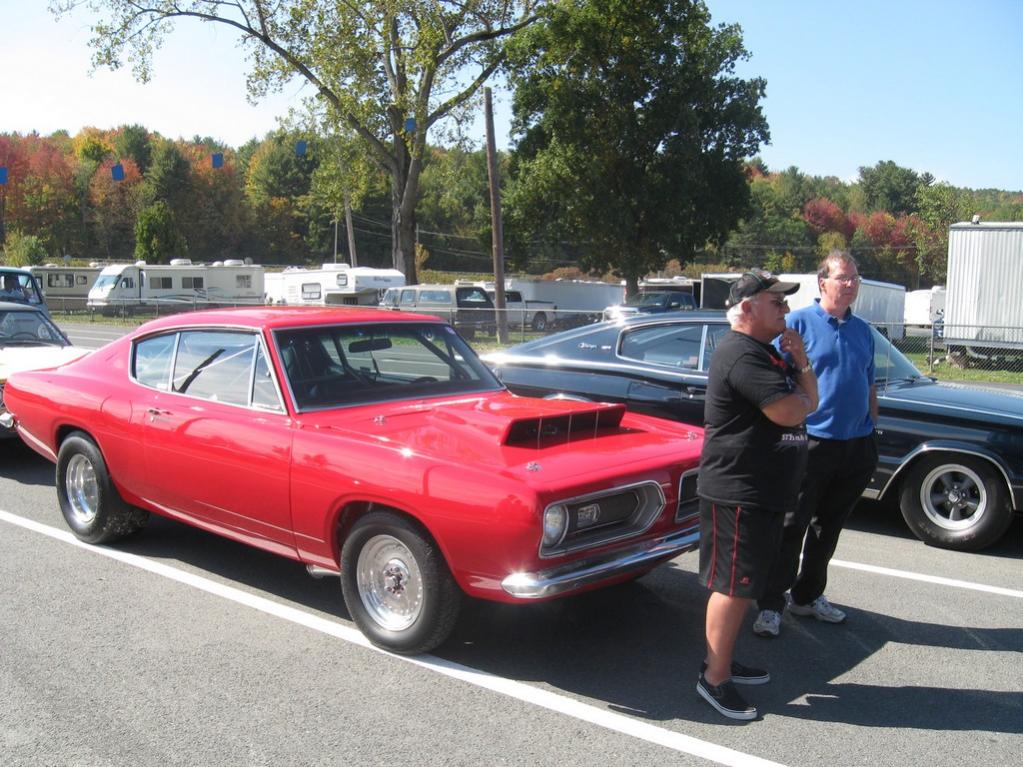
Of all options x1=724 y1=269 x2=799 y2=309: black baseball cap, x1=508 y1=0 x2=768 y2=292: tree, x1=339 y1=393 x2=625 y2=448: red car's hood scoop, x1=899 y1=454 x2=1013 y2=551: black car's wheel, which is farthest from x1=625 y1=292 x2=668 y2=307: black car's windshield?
x1=724 y1=269 x2=799 y2=309: black baseball cap

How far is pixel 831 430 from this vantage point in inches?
177

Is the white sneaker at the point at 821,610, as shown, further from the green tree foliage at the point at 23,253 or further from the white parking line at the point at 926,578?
the green tree foliage at the point at 23,253

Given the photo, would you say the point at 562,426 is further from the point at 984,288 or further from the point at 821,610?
the point at 984,288

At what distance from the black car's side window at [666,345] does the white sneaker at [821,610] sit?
8.35 ft

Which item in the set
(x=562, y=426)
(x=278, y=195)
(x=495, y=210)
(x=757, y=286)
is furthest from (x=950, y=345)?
(x=278, y=195)

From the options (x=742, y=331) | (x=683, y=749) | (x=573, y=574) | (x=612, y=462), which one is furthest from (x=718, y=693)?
(x=742, y=331)

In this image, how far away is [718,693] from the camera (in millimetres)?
3779

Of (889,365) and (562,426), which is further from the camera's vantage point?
(889,365)

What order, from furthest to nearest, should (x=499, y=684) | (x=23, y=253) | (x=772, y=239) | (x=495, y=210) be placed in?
(x=772, y=239), (x=23, y=253), (x=495, y=210), (x=499, y=684)

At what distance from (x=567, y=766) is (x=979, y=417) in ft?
13.7

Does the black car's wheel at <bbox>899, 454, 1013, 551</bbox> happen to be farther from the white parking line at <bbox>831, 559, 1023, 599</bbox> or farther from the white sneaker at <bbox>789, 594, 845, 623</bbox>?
the white sneaker at <bbox>789, 594, 845, 623</bbox>

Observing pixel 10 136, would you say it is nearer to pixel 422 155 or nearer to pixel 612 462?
pixel 422 155

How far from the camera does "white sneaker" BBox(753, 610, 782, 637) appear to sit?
4.61 meters

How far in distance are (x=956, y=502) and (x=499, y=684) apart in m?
3.78
